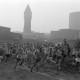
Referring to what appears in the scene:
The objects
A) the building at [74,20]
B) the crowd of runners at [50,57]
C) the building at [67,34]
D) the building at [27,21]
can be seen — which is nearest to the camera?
the crowd of runners at [50,57]

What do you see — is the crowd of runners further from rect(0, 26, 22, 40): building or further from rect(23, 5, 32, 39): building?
rect(23, 5, 32, 39): building

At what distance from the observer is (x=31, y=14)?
100750 mm

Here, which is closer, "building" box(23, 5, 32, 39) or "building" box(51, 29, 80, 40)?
"building" box(51, 29, 80, 40)

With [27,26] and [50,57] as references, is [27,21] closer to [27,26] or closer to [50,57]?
[27,26]

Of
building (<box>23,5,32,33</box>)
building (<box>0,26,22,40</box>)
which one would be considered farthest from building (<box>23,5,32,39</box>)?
building (<box>0,26,22,40</box>)

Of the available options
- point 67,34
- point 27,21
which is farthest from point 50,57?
point 27,21

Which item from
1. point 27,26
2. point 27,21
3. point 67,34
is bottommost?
point 67,34

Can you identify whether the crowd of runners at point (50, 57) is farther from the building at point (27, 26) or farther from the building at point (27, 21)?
the building at point (27, 21)

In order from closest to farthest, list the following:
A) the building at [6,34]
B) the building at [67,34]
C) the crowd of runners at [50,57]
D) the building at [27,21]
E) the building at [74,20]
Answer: the crowd of runners at [50,57] < the building at [6,34] < the building at [67,34] < the building at [74,20] < the building at [27,21]

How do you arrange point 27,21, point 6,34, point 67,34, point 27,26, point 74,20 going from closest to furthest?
1. point 6,34
2. point 67,34
3. point 74,20
4. point 27,21
5. point 27,26

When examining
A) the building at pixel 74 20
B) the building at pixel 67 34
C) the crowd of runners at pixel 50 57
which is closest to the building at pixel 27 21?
the building at pixel 67 34

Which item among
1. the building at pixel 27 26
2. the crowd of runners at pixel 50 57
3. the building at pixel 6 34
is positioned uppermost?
the building at pixel 27 26

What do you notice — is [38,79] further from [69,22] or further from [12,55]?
[69,22]

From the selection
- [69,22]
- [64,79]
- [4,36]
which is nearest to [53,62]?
[64,79]
